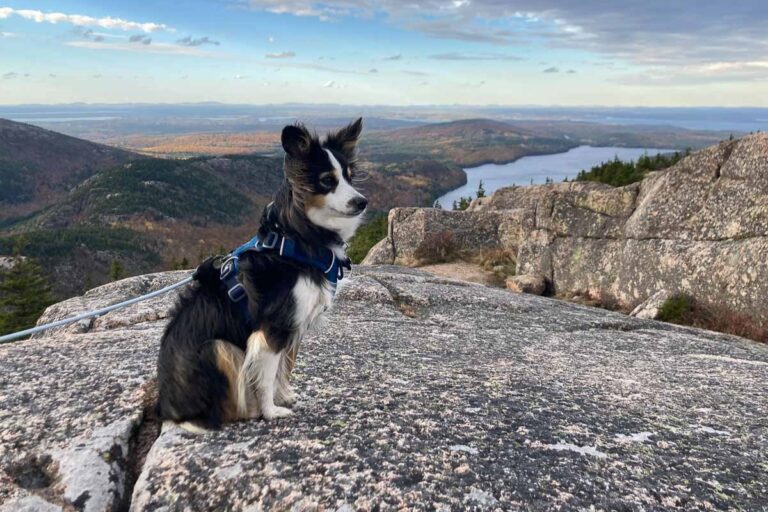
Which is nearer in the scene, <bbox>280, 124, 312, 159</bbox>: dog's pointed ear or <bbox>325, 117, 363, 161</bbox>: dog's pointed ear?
<bbox>280, 124, 312, 159</bbox>: dog's pointed ear

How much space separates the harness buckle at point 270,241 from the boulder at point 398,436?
148 cm

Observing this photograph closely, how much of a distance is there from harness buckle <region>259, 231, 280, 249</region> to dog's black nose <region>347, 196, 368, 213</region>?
0.63m

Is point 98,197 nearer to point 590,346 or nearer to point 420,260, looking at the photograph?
point 420,260

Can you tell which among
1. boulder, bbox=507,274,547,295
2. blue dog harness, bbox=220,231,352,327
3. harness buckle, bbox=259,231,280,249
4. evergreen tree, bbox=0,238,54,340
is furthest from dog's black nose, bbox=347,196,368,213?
evergreen tree, bbox=0,238,54,340

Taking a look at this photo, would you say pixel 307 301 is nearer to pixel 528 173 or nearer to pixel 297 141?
pixel 297 141

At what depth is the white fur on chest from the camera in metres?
3.87

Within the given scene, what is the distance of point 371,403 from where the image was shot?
4598 millimetres

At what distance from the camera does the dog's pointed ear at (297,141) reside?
3.88 m

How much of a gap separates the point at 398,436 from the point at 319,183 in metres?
2.09

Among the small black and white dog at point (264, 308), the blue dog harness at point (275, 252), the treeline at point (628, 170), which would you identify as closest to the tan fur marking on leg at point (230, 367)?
the small black and white dog at point (264, 308)

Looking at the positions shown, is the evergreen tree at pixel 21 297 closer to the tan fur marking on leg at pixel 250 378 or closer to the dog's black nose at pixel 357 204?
the tan fur marking on leg at pixel 250 378

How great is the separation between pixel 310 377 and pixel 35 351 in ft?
10.7

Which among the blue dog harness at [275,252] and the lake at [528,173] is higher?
the blue dog harness at [275,252]

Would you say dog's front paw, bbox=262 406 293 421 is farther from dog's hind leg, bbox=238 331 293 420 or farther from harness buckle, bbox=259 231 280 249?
harness buckle, bbox=259 231 280 249
